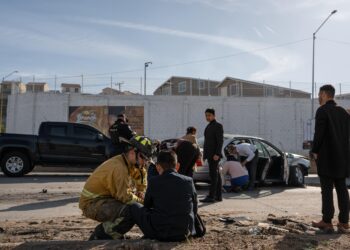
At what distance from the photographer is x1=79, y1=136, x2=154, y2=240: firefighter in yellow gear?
5340 mm

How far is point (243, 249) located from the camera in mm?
5340

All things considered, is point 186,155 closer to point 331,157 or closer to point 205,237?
point 331,157

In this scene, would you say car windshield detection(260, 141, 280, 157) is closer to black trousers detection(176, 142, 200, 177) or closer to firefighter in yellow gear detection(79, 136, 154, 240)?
black trousers detection(176, 142, 200, 177)

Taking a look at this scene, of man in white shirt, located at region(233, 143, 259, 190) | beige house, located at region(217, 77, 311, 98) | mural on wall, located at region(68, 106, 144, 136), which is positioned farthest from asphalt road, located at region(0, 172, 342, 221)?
beige house, located at region(217, 77, 311, 98)

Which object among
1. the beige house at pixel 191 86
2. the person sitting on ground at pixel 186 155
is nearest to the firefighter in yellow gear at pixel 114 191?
the person sitting on ground at pixel 186 155

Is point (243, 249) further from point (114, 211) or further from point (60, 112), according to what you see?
point (60, 112)

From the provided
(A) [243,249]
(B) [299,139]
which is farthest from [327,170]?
(B) [299,139]

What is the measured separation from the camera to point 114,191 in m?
5.43

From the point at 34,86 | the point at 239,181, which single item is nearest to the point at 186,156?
the point at 239,181

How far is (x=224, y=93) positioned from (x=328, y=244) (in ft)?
160

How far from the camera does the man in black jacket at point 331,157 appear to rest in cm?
658

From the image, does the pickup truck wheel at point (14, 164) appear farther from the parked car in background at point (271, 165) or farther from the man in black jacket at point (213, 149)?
the man in black jacket at point (213, 149)

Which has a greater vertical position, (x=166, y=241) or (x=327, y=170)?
(x=327, y=170)

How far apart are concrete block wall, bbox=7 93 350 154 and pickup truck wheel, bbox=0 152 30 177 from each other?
21257mm
